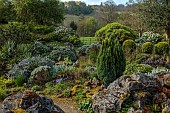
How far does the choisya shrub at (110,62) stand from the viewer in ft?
34.5

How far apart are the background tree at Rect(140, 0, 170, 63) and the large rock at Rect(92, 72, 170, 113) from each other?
29.5ft

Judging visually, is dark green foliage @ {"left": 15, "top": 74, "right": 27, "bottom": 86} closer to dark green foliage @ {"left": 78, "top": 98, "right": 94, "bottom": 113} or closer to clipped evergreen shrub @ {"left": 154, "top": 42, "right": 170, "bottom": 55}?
dark green foliage @ {"left": 78, "top": 98, "right": 94, "bottom": 113}

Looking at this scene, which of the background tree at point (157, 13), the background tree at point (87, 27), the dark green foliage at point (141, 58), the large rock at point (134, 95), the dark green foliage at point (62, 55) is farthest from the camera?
the background tree at point (87, 27)

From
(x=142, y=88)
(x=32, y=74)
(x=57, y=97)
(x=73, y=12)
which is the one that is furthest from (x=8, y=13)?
(x=73, y=12)

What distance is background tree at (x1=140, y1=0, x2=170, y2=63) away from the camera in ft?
55.0

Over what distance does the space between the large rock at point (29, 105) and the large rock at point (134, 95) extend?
2337 mm

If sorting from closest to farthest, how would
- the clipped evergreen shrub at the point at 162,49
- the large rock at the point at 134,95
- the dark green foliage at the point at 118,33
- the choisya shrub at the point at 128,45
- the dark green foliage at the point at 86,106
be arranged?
1. the large rock at the point at 134,95
2. the dark green foliage at the point at 86,106
3. the clipped evergreen shrub at the point at 162,49
4. the choisya shrub at the point at 128,45
5. the dark green foliage at the point at 118,33

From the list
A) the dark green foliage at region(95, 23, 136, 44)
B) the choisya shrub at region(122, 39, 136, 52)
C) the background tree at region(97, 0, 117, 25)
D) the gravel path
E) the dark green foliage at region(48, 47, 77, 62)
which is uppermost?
the background tree at region(97, 0, 117, 25)

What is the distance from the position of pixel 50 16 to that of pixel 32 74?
18441 mm

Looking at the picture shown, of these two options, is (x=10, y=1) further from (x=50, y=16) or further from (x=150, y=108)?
(x=150, y=108)

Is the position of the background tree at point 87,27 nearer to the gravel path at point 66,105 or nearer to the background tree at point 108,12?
the background tree at point 108,12

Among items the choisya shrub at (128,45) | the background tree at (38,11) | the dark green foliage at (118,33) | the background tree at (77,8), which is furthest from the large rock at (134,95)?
the background tree at (77,8)

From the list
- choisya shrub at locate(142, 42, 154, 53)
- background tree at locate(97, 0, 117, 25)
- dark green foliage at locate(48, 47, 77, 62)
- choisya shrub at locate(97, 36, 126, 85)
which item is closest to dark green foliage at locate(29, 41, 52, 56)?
dark green foliage at locate(48, 47, 77, 62)

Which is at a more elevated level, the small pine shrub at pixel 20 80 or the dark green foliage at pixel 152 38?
the dark green foliage at pixel 152 38
